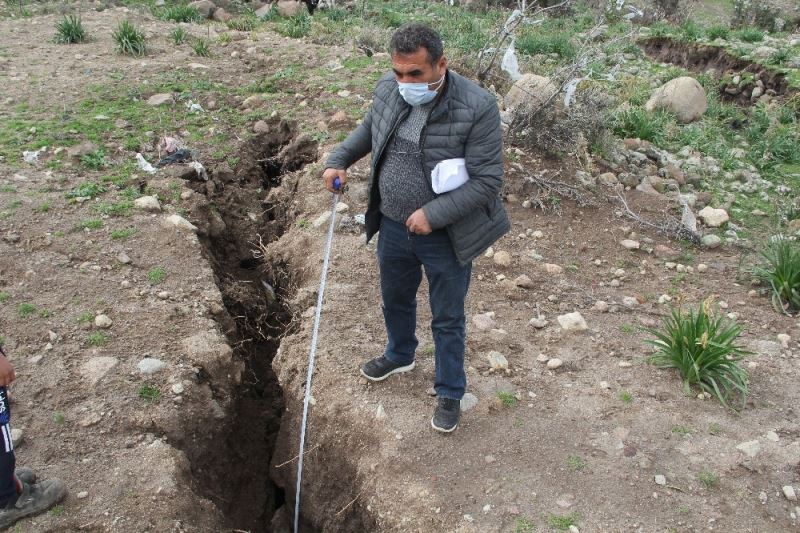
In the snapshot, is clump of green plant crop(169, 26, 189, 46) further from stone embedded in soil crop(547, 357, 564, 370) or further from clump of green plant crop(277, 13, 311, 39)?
stone embedded in soil crop(547, 357, 564, 370)

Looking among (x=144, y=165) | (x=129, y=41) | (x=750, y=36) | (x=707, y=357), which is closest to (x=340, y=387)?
(x=707, y=357)

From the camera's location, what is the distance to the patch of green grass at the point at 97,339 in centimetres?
358

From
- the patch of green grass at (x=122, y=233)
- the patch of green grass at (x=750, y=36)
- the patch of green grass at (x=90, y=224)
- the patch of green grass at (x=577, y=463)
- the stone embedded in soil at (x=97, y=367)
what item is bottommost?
the patch of green grass at (x=750, y=36)

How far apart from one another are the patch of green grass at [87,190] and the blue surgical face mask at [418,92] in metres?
3.20

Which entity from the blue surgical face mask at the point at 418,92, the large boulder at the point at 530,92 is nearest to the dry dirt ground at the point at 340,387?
the large boulder at the point at 530,92

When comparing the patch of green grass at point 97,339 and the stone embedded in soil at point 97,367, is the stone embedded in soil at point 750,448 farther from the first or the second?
the patch of green grass at point 97,339

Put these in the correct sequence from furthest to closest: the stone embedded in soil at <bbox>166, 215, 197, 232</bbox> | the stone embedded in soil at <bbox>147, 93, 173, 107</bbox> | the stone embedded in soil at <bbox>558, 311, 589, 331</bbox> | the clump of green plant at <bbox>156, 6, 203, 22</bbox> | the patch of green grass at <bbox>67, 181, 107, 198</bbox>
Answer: the clump of green plant at <bbox>156, 6, 203, 22</bbox>
the stone embedded in soil at <bbox>147, 93, 173, 107</bbox>
the patch of green grass at <bbox>67, 181, 107, 198</bbox>
the stone embedded in soil at <bbox>166, 215, 197, 232</bbox>
the stone embedded in soil at <bbox>558, 311, 589, 331</bbox>

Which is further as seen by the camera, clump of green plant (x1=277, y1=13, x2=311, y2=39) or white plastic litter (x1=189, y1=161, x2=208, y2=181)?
clump of green plant (x1=277, y1=13, x2=311, y2=39)

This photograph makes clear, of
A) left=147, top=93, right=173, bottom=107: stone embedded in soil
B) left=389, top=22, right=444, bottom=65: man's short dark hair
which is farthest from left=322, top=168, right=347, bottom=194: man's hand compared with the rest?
left=147, top=93, right=173, bottom=107: stone embedded in soil

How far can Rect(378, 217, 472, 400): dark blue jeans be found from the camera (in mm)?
2781

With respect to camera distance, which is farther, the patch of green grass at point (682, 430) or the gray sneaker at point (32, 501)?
the patch of green grass at point (682, 430)

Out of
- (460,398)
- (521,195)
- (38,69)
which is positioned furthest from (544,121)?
(38,69)

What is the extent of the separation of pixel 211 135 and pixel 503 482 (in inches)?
172

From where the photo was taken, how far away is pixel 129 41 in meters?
7.61
